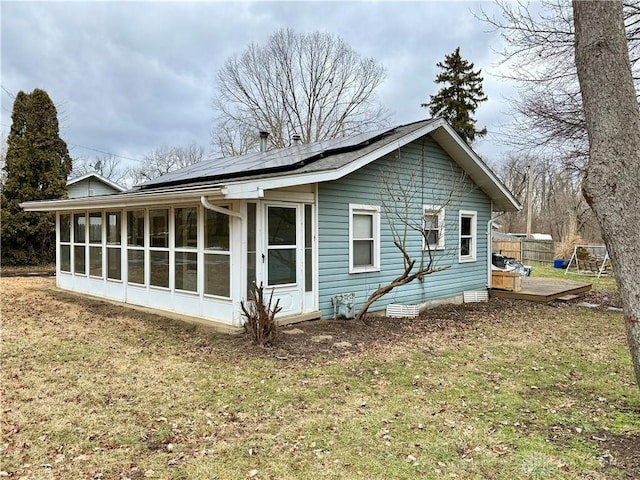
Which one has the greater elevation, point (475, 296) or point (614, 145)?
point (614, 145)

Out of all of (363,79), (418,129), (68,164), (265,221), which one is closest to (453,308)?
(418,129)

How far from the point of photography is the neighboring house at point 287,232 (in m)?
6.66

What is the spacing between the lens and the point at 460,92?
25109mm

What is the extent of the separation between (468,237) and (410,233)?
251cm

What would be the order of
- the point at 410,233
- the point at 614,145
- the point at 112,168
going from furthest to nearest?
1. the point at 112,168
2. the point at 410,233
3. the point at 614,145

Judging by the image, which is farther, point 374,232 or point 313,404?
point 374,232

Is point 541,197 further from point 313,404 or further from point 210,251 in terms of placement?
point 313,404

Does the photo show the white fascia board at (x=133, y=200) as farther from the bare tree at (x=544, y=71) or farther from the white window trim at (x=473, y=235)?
the white window trim at (x=473, y=235)

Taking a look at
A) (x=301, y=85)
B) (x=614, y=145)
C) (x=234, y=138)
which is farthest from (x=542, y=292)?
(x=234, y=138)

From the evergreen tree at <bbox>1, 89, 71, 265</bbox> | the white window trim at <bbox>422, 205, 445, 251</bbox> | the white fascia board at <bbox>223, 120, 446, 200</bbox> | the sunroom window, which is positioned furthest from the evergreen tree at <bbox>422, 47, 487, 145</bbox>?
the sunroom window

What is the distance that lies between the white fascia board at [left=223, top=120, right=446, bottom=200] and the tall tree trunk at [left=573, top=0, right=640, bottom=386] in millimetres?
3937

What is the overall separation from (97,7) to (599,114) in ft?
35.9

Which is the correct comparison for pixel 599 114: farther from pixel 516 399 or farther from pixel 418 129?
pixel 418 129

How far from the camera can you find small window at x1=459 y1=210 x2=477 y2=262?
10.9 meters
